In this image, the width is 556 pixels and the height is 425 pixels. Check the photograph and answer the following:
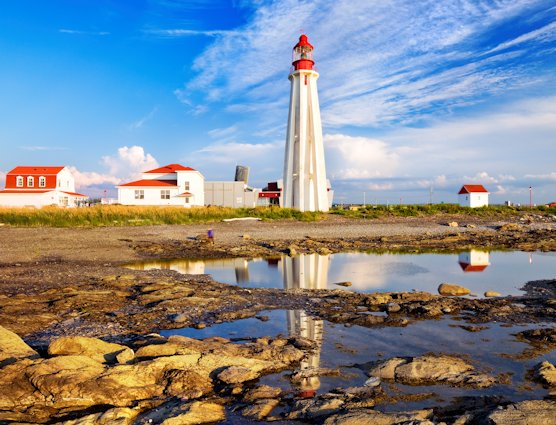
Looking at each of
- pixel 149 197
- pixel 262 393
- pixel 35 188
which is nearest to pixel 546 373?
pixel 262 393

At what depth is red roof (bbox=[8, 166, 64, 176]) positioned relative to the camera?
4913 centimetres

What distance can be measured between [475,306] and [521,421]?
6.15 m

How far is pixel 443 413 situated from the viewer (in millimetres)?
4977

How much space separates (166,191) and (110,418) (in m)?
43.2

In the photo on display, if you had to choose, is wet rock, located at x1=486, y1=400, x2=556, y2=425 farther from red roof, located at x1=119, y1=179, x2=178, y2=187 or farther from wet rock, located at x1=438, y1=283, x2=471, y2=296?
red roof, located at x1=119, y1=179, x2=178, y2=187

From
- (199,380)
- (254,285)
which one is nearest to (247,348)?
(199,380)

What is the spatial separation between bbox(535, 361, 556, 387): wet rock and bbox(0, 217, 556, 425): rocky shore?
0.7 inches

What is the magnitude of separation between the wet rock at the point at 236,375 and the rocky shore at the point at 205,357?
0.8 inches

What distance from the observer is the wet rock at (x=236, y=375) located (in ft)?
19.1

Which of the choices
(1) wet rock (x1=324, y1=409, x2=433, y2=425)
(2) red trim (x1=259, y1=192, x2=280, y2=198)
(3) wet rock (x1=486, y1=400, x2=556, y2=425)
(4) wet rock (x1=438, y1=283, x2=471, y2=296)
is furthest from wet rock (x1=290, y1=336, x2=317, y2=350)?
(2) red trim (x1=259, y1=192, x2=280, y2=198)

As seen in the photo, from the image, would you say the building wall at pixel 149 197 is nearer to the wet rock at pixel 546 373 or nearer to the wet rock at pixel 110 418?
the wet rock at pixel 110 418

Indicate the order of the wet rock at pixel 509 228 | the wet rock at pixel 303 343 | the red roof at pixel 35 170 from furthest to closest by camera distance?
the red roof at pixel 35 170
the wet rock at pixel 509 228
the wet rock at pixel 303 343

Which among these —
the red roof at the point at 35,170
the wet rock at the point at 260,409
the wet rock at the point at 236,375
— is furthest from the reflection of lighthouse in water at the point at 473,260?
the red roof at the point at 35,170

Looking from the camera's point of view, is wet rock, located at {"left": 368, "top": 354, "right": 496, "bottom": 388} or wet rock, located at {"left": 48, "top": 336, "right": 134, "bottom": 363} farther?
wet rock, located at {"left": 48, "top": 336, "right": 134, "bottom": 363}
